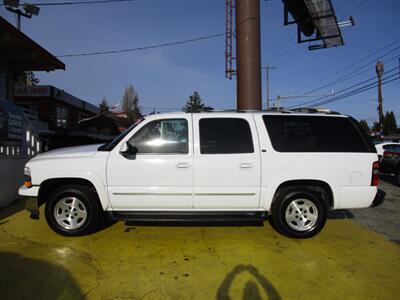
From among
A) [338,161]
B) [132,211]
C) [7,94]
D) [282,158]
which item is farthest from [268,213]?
[7,94]

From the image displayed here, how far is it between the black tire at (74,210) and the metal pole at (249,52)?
475 centimetres

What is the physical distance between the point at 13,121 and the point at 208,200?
5245 millimetres

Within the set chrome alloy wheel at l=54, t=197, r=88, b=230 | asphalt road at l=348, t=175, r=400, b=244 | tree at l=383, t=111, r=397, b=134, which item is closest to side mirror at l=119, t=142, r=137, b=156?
chrome alloy wheel at l=54, t=197, r=88, b=230

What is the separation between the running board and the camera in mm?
5043

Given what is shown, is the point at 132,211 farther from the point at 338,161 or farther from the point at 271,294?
the point at 338,161

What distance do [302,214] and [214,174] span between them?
149 cm

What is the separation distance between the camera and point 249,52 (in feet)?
27.9

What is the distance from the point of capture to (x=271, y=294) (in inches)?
141

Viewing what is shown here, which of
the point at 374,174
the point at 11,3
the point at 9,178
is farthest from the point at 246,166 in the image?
the point at 11,3

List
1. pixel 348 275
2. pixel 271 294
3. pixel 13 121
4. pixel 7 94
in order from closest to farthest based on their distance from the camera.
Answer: pixel 271 294, pixel 348 275, pixel 13 121, pixel 7 94

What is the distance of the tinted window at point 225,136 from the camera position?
16.8ft

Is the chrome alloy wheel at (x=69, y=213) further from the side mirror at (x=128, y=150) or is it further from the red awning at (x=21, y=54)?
the red awning at (x=21, y=54)

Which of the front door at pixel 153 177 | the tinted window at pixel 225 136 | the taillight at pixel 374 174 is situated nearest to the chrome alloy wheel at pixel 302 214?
the taillight at pixel 374 174

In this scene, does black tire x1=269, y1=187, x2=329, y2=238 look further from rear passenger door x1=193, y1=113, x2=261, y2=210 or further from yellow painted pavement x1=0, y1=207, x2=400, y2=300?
rear passenger door x1=193, y1=113, x2=261, y2=210
